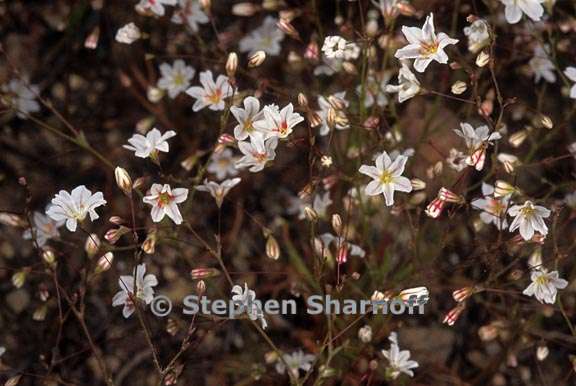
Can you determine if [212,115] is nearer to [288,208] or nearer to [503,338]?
[288,208]

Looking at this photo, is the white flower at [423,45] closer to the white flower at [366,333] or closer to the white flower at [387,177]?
the white flower at [387,177]

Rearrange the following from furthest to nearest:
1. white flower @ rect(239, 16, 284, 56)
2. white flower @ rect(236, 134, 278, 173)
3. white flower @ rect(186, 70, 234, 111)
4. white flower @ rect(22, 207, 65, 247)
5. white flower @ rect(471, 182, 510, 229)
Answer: white flower @ rect(239, 16, 284, 56), white flower @ rect(22, 207, 65, 247), white flower @ rect(186, 70, 234, 111), white flower @ rect(471, 182, 510, 229), white flower @ rect(236, 134, 278, 173)

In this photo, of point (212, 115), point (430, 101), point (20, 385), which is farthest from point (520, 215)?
point (20, 385)

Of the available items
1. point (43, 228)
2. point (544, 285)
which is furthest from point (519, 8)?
point (43, 228)

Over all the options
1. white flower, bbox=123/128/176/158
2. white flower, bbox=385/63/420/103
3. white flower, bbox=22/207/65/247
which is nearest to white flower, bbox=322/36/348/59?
white flower, bbox=385/63/420/103

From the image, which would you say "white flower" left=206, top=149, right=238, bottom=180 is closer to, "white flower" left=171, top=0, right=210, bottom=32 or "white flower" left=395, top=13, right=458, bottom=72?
"white flower" left=171, top=0, right=210, bottom=32

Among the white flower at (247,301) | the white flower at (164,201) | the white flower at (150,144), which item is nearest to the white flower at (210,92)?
the white flower at (150,144)

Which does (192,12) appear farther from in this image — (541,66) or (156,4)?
(541,66)
